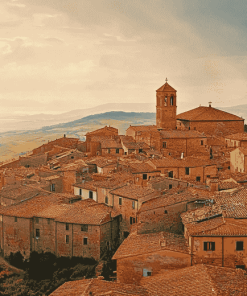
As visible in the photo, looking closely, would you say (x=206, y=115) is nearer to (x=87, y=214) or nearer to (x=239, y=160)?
(x=239, y=160)

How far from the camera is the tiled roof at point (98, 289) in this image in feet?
48.6

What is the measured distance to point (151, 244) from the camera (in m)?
18.5

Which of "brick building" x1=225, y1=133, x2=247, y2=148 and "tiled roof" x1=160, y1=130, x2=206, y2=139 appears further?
"tiled roof" x1=160, y1=130, x2=206, y2=139

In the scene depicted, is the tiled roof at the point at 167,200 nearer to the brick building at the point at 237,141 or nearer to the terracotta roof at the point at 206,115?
the brick building at the point at 237,141

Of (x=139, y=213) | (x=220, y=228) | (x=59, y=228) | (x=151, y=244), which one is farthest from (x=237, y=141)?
(x=151, y=244)

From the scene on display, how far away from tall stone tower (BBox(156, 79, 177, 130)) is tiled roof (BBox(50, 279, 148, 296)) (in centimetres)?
3801

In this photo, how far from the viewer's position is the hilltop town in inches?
650

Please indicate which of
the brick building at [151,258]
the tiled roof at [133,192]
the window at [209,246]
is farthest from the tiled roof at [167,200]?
the window at [209,246]

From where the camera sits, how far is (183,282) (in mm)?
15578

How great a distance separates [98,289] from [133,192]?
10.4 metres

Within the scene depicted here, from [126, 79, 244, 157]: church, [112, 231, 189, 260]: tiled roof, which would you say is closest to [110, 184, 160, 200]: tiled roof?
[112, 231, 189, 260]: tiled roof

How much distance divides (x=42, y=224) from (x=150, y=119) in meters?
156

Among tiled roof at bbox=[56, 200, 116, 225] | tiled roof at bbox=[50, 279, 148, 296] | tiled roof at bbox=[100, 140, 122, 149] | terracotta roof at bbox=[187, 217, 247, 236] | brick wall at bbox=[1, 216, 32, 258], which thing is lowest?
brick wall at bbox=[1, 216, 32, 258]

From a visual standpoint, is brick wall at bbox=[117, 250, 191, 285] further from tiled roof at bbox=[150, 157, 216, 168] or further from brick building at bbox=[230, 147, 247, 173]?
brick building at bbox=[230, 147, 247, 173]
